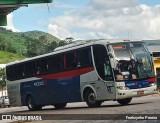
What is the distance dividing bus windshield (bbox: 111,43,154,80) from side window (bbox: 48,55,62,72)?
3747 mm

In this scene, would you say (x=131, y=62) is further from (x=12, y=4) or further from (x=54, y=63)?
(x=12, y=4)

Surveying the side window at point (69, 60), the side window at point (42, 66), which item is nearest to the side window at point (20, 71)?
the side window at point (42, 66)

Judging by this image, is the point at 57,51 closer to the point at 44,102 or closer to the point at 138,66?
the point at 44,102

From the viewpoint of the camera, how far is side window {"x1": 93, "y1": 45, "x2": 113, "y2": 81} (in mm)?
19953

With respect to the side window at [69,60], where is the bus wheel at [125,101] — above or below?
below

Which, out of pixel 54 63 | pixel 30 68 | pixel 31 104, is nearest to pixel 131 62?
pixel 54 63

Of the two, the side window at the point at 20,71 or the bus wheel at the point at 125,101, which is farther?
the side window at the point at 20,71

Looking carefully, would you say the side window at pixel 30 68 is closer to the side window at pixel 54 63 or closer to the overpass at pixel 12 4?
the side window at pixel 54 63

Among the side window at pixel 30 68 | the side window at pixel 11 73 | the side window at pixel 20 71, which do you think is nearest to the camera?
the side window at pixel 30 68

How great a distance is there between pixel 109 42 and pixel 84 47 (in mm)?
1401

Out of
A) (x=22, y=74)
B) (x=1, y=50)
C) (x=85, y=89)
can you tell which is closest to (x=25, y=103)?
(x=22, y=74)

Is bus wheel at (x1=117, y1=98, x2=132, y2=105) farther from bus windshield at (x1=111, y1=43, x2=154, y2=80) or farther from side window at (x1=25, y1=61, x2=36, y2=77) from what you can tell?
side window at (x1=25, y1=61, x2=36, y2=77)

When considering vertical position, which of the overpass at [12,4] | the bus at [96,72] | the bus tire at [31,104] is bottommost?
the bus tire at [31,104]

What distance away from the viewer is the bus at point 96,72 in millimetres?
19953
